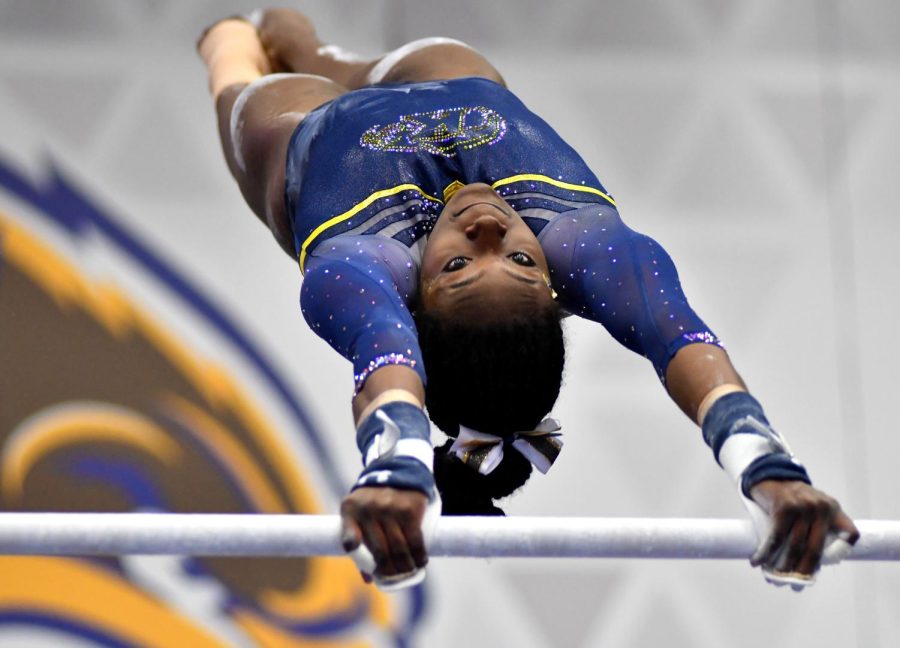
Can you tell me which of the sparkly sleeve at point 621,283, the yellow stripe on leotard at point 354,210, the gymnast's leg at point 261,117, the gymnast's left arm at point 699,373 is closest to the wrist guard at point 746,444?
the gymnast's left arm at point 699,373

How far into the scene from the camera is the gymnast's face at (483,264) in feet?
4.93

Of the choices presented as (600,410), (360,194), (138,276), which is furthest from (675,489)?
(360,194)

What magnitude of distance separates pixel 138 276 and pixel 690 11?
1674mm

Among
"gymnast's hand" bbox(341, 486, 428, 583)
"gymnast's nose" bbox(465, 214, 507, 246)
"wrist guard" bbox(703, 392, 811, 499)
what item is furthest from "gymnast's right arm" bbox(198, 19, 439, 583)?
"wrist guard" bbox(703, 392, 811, 499)

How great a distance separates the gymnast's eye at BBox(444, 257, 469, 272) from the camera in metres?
1.53

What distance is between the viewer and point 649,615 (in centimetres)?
301

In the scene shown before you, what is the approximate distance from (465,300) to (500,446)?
0.20m

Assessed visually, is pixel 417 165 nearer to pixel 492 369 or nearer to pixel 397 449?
pixel 492 369

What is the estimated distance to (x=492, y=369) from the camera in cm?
152

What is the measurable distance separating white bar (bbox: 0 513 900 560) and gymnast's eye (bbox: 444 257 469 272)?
41 cm

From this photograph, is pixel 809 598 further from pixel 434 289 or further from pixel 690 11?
pixel 434 289

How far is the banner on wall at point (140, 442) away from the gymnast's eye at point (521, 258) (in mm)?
1516

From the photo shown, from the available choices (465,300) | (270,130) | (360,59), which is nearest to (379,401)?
(465,300)

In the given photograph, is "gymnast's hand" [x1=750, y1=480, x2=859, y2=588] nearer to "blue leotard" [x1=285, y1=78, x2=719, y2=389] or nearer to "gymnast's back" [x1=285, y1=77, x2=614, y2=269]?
"blue leotard" [x1=285, y1=78, x2=719, y2=389]
